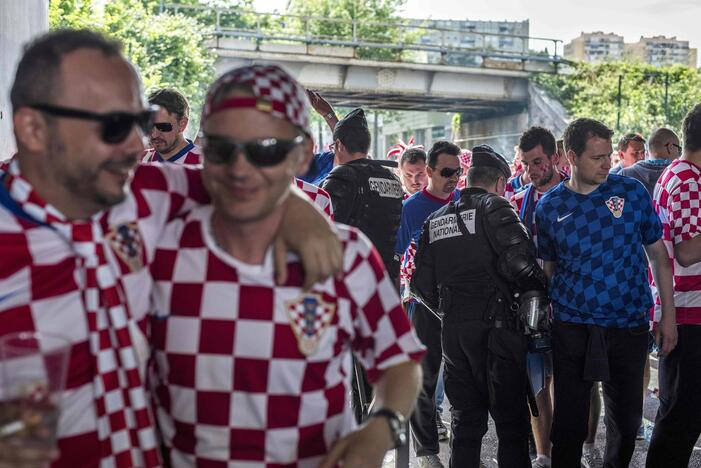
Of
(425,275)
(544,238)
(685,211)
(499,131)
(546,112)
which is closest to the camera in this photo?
(685,211)

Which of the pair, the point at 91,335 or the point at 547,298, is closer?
the point at 91,335

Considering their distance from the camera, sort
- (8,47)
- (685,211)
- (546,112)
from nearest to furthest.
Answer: (685,211)
(8,47)
(546,112)

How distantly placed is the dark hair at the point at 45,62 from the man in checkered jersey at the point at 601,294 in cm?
354

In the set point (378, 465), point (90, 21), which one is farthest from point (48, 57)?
point (90, 21)

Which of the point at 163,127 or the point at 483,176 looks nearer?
the point at 483,176

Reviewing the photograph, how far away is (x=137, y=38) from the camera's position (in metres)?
27.0

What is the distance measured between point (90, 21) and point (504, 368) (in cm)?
1826

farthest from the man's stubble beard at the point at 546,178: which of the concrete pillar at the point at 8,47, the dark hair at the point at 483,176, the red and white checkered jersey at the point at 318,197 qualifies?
the concrete pillar at the point at 8,47

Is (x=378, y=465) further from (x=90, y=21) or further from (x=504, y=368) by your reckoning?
(x=90, y=21)

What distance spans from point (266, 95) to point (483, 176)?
3355 mm

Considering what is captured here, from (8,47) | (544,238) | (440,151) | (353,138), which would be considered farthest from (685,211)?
(8,47)

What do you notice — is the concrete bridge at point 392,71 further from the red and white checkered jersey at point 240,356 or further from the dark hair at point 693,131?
the red and white checkered jersey at point 240,356

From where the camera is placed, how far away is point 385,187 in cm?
662

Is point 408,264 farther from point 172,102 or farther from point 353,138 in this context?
point 172,102
